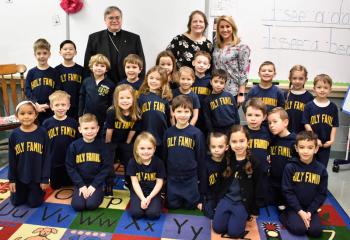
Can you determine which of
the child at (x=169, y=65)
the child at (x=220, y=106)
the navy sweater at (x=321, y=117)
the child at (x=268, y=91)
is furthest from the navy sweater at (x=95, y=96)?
the navy sweater at (x=321, y=117)

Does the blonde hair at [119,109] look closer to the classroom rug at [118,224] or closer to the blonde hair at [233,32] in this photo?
the classroom rug at [118,224]

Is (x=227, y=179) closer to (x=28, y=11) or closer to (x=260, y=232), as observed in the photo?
(x=260, y=232)

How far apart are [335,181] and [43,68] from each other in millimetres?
3008

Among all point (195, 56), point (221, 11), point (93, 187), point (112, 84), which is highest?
point (221, 11)

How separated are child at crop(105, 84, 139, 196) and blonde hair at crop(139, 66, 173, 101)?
0.53 feet

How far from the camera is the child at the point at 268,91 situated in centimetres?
301

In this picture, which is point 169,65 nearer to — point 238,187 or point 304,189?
point 238,187

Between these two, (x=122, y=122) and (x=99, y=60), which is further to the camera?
(x=99, y=60)

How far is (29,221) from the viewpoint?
2480 mm

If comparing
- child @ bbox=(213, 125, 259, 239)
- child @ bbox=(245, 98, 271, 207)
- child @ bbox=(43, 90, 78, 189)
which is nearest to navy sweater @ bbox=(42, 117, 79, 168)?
child @ bbox=(43, 90, 78, 189)

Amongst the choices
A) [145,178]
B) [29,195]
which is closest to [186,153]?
[145,178]

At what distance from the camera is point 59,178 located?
3.02m

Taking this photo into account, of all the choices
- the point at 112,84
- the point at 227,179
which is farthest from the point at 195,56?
the point at 227,179

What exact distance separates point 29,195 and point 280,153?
1990 mm
